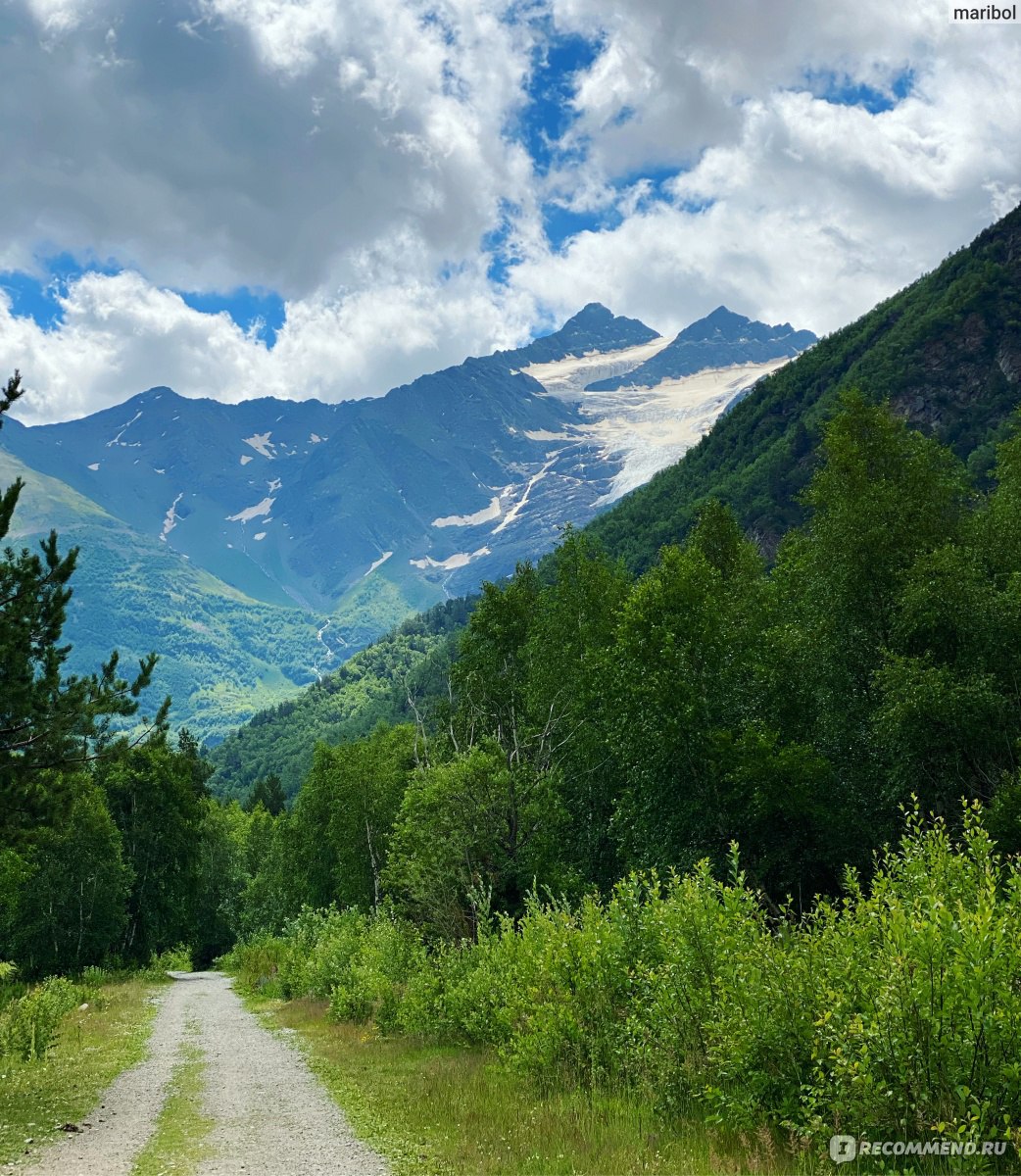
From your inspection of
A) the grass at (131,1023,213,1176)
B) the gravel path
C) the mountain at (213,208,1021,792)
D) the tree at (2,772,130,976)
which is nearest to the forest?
the tree at (2,772,130,976)

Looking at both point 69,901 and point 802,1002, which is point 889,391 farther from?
point 802,1002

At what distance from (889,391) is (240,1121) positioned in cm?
13688

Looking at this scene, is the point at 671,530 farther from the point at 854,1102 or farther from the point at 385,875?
the point at 854,1102

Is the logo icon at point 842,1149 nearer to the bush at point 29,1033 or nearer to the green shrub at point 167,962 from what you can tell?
the bush at point 29,1033

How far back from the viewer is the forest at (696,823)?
36.7ft

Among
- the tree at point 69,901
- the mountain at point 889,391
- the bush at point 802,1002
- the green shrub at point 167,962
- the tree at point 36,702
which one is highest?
the mountain at point 889,391

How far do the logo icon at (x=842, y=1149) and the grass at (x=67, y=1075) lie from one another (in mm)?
12232

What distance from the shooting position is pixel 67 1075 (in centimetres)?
2262

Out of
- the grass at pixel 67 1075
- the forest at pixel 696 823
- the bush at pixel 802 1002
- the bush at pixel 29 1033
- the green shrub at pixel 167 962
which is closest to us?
the bush at pixel 802 1002

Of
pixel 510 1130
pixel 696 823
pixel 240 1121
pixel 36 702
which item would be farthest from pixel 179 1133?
pixel 696 823

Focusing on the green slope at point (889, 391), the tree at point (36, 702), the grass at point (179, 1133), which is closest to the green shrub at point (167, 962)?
the grass at point (179, 1133)

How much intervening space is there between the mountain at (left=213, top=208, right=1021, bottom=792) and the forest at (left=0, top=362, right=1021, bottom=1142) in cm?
8757

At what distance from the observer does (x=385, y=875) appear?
37844mm

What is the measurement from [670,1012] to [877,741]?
20.1 m
